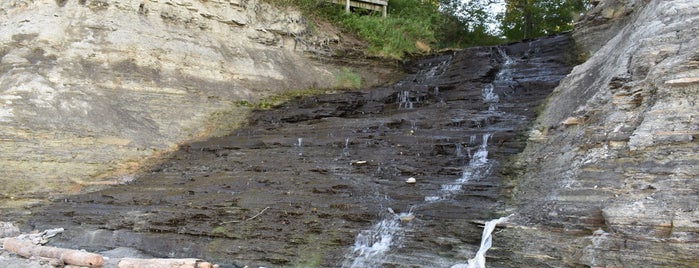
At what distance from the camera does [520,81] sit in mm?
12648

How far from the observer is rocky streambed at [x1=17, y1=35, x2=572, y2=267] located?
630 centimetres

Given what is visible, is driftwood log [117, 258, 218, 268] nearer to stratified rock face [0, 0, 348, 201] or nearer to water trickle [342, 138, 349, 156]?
stratified rock face [0, 0, 348, 201]

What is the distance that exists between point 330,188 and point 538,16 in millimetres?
16018

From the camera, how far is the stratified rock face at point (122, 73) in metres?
9.68

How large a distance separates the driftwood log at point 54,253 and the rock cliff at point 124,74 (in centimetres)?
184

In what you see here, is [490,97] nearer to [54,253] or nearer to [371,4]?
[54,253]

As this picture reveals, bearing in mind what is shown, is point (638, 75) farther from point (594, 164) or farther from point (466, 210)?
point (466, 210)

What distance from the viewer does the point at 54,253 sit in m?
6.55

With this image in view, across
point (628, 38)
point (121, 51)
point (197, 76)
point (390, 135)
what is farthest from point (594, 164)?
point (121, 51)

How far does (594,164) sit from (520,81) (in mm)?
7047

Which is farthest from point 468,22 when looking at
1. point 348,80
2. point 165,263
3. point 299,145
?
point 165,263

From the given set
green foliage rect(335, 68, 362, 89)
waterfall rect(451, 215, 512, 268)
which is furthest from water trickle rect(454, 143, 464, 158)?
green foliage rect(335, 68, 362, 89)

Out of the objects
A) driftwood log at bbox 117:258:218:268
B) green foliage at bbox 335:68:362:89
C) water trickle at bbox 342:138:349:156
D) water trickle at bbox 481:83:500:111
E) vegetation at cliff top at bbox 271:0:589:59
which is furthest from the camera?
vegetation at cliff top at bbox 271:0:589:59

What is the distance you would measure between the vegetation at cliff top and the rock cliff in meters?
1.71
